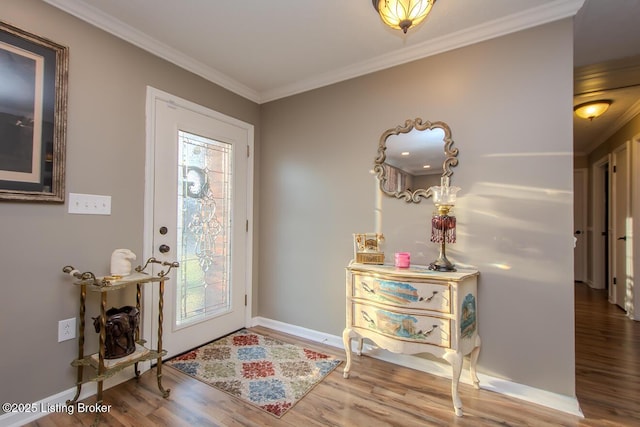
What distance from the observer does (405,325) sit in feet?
6.06

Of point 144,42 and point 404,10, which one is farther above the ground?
point 144,42

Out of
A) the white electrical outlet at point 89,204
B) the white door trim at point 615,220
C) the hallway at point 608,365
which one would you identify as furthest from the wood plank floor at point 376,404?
the white door trim at point 615,220

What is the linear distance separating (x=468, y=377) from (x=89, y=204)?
2766mm

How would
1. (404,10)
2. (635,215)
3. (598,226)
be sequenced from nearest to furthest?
(404,10) → (635,215) → (598,226)

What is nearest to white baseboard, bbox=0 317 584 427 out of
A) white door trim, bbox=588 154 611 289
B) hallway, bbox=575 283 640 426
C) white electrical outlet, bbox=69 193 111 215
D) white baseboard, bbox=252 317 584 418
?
white baseboard, bbox=252 317 584 418

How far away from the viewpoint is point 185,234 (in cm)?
244

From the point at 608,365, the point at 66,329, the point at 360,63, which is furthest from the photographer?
the point at 360,63

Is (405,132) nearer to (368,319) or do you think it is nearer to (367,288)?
(367,288)

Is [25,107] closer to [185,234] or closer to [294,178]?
[185,234]

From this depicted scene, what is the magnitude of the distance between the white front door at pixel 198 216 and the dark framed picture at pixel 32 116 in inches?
20.8

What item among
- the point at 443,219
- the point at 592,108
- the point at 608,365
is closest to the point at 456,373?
the point at 443,219

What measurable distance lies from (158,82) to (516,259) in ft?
9.41

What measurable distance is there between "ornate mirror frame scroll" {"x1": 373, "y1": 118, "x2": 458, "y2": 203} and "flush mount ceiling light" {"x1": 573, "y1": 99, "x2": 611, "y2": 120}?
2.31 meters

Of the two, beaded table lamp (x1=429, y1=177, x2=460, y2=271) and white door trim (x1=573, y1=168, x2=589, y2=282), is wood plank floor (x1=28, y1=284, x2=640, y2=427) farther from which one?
white door trim (x1=573, y1=168, x2=589, y2=282)
